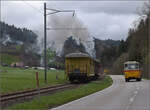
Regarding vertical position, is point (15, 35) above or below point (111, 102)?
above

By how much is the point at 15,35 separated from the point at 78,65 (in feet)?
35.8

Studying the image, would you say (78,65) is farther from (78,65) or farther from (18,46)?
(18,46)

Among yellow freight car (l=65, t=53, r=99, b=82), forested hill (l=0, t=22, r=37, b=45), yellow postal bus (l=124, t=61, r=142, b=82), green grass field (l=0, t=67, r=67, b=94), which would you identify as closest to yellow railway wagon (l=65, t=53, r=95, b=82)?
yellow freight car (l=65, t=53, r=99, b=82)

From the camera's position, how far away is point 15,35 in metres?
50.6

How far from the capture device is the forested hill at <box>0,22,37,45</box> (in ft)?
160

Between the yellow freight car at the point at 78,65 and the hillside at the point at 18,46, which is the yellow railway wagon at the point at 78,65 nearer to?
the yellow freight car at the point at 78,65

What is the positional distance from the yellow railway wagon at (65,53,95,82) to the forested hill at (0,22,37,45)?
22.8 feet

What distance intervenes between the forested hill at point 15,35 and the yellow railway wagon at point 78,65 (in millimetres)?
6940

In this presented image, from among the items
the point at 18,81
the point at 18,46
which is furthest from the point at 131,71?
the point at 18,81

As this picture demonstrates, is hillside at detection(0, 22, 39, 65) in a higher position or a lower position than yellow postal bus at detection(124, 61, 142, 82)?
higher

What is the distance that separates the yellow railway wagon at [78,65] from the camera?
4338 cm

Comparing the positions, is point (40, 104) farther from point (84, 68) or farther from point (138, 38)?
point (138, 38)

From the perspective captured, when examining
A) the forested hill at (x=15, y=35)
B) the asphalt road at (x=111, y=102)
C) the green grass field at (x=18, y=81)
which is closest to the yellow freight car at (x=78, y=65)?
the green grass field at (x=18, y=81)

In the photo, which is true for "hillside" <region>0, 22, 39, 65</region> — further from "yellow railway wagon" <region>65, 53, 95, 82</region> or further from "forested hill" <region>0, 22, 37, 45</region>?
"yellow railway wagon" <region>65, 53, 95, 82</region>
